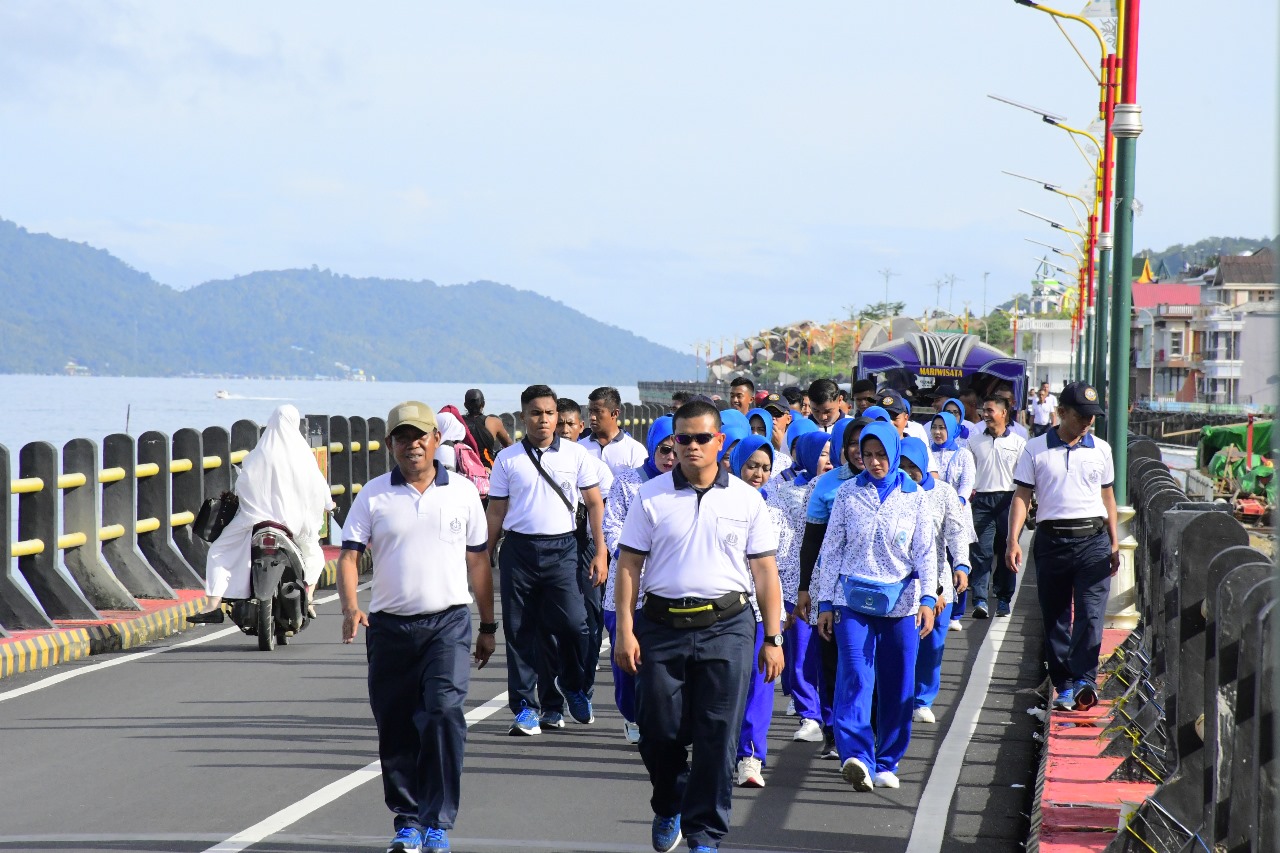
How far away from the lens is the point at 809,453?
899cm

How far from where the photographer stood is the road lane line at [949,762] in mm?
6976

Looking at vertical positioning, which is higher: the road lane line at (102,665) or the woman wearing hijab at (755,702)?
the woman wearing hijab at (755,702)

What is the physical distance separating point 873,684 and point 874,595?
433 millimetres

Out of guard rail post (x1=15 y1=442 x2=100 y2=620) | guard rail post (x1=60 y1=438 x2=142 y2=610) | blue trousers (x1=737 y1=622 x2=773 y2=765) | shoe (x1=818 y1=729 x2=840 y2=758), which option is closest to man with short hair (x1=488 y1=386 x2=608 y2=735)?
shoe (x1=818 y1=729 x2=840 y2=758)

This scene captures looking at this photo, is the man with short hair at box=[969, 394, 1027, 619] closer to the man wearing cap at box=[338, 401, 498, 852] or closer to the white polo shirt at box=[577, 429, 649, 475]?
the white polo shirt at box=[577, 429, 649, 475]

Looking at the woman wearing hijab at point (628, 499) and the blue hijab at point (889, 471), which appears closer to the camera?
the blue hijab at point (889, 471)

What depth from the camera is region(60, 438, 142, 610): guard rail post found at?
43.4 feet

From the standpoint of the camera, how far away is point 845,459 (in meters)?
8.20

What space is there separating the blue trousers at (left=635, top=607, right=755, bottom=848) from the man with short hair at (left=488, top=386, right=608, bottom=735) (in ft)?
9.64

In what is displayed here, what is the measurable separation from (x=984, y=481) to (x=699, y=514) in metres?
9.04

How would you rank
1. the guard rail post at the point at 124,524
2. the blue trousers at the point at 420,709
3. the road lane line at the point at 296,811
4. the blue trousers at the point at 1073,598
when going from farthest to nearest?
the guard rail post at the point at 124,524 → the blue trousers at the point at 1073,598 → the road lane line at the point at 296,811 → the blue trousers at the point at 420,709

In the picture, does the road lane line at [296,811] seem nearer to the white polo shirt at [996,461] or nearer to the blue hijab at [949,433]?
the blue hijab at [949,433]

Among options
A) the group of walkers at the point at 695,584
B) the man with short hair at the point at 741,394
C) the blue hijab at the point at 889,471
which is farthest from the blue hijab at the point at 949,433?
the blue hijab at the point at 889,471

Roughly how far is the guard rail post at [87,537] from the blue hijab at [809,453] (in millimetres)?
6415
